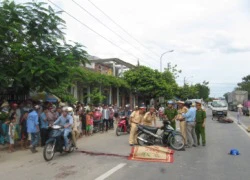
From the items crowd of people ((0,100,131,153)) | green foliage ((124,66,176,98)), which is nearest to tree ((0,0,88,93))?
crowd of people ((0,100,131,153))

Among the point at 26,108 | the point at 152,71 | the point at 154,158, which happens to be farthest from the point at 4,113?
the point at 152,71

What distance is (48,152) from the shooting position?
10195 millimetres

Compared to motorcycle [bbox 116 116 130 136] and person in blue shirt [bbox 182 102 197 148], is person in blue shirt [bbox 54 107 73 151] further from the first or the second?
motorcycle [bbox 116 116 130 136]

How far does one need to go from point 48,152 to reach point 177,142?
Answer: 4700mm

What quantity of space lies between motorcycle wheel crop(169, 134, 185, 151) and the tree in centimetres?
496

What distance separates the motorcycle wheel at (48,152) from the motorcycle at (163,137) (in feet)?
12.3

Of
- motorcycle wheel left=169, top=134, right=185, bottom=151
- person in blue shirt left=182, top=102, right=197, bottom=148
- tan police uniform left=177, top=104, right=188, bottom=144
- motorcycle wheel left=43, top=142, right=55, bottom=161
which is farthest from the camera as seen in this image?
tan police uniform left=177, top=104, right=188, bottom=144

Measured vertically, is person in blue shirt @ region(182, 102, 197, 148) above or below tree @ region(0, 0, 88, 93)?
below

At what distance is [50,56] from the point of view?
45.5 ft

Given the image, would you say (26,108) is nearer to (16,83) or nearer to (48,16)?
(16,83)

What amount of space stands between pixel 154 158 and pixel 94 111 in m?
9.85

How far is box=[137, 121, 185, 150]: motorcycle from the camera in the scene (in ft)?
40.4

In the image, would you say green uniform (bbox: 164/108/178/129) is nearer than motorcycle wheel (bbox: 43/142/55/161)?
No

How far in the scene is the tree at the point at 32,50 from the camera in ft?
41.4
